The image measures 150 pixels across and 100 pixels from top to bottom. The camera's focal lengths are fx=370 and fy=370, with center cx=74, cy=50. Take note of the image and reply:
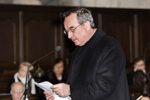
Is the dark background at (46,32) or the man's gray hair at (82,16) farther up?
the man's gray hair at (82,16)

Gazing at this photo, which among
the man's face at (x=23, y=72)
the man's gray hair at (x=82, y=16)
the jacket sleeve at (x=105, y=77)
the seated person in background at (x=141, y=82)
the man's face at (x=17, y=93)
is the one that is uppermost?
the man's gray hair at (x=82, y=16)

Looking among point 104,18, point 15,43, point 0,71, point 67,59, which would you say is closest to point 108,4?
point 104,18

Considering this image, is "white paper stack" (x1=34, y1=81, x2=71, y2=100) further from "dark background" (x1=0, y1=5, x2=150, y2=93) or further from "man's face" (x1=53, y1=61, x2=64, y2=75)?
"dark background" (x1=0, y1=5, x2=150, y2=93)

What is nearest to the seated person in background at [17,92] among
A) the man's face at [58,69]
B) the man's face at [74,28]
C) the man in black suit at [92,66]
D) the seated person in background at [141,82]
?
the man in black suit at [92,66]

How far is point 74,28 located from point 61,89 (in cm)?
51

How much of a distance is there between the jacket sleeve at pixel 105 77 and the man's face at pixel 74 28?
26 cm

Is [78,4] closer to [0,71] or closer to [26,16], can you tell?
[26,16]

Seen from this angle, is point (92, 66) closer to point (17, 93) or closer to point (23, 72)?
point (17, 93)

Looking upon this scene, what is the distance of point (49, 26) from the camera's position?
424 inches

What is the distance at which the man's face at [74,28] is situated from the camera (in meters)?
2.99

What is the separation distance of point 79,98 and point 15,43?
7.78 metres

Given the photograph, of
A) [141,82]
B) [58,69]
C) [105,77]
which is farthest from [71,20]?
[58,69]

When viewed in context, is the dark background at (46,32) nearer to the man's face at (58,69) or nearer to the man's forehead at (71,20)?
the man's face at (58,69)

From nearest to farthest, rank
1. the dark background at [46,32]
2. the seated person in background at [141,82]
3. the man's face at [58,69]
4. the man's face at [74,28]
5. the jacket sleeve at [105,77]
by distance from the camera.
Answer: the jacket sleeve at [105,77], the man's face at [74,28], the seated person in background at [141,82], the man's face at [58,69], the dark background at [46,32]
